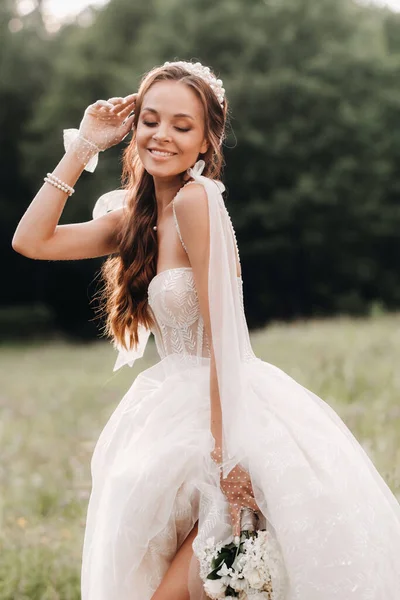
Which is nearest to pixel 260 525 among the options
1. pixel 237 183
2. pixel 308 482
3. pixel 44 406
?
pixel 308 482

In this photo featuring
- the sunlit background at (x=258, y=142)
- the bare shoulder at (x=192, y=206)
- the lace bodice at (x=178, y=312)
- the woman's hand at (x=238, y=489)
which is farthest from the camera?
the sunlit background at (x=258, y=142)

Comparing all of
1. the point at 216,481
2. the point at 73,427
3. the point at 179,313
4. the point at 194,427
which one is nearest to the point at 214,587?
the point at 216,481

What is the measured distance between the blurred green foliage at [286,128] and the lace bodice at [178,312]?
22.9 meters

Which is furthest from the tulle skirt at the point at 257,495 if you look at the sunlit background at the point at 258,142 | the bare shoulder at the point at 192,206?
the sunlit background at the point at 258,142

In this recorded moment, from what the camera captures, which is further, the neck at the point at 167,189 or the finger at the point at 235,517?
the neck at the point at 167,189

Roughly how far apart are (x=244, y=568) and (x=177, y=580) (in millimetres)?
265

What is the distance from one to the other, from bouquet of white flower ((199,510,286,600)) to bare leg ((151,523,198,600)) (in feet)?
0.31

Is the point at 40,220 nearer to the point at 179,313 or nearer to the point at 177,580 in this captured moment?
the point at 179,313

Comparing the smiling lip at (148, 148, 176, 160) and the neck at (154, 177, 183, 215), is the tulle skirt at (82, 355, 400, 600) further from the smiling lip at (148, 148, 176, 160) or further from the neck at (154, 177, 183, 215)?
the smiling lip at (148, 148, 176, 160)

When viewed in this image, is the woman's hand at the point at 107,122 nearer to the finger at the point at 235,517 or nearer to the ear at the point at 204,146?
the ear at the point at 204,146

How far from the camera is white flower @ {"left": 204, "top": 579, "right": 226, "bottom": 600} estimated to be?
2.56 meters

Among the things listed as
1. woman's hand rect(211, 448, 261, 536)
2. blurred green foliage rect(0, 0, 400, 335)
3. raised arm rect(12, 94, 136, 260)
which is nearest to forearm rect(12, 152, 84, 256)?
raised arm rect(12, 94, 136, 260)

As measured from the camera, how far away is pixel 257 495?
2613 mm

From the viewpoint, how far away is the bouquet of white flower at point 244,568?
254 centimetres
